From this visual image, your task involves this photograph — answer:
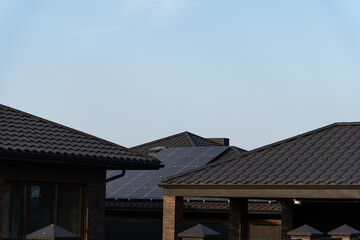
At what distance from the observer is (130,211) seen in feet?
95.9

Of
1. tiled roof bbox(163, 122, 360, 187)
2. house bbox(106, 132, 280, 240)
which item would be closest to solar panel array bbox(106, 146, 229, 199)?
house bbox(106, 132, 280, 240)

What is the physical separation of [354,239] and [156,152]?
68.0ft

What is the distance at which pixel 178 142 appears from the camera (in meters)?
40.0

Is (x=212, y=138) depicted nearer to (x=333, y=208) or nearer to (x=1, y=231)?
(x=333, y=208)

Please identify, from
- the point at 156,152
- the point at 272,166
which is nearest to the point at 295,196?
the point at 272,166

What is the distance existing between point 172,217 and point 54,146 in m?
3.86

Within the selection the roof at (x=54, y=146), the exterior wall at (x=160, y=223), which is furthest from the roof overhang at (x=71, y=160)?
the exterior wall at (x=160, y=223)

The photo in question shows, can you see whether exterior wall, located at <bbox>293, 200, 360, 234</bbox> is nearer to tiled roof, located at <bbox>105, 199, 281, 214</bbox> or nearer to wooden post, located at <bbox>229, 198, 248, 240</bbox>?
wooden post, located at <bbox>229, 198, 248, 240</bbox>

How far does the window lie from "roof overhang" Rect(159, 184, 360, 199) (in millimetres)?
2655

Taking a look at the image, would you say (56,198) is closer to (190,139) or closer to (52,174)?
(52,174)

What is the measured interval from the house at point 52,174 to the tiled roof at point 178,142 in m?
17.9

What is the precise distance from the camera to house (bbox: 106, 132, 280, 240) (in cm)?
2689

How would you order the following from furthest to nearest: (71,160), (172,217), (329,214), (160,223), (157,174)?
(157,174)
(160,223)
(329,214)
(172,217)
(71,160)

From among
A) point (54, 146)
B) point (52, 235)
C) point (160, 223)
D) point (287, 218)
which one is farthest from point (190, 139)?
point (52, 235)
